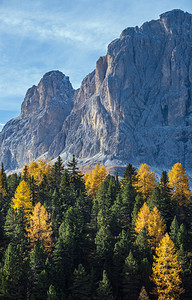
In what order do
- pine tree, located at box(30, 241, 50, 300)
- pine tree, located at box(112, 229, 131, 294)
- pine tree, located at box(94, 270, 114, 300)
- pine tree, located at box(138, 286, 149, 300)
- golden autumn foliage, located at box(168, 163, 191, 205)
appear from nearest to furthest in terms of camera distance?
pine tree, located at box(30, 241, 50, 300) → pine tree, located at box(138, 286, 149, 300) → pine tree, located at box(94, 270, 114, 300) → pine tree, located at box(112, 229, 131, 294) → golden autumn foliage, located at box(168, 163, 191, 205)

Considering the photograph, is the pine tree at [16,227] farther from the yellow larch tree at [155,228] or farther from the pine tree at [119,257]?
the yellow larch tree at [155,228]

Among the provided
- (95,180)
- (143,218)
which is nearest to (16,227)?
(143,218)

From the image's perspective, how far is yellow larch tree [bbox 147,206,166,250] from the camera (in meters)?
54.4

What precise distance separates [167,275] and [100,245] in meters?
12.2

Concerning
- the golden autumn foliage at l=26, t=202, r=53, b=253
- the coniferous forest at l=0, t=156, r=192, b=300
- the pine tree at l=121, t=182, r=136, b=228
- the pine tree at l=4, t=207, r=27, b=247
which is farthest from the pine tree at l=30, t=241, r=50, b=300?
the pine tree at l=121, t=182, r=136, b=228

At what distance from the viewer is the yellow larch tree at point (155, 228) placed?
54.4 m

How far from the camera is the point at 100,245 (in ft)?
172

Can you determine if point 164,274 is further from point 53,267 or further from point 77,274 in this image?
point 53,267

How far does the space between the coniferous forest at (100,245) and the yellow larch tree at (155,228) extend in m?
0.18

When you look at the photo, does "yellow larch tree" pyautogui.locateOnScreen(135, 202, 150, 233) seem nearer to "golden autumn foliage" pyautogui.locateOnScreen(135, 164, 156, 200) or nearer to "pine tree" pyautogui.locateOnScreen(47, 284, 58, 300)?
"golden autumn foliage" pyautogui.locateOnScreen(135, 164, 156, 200)

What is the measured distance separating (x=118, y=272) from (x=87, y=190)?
30592 mm

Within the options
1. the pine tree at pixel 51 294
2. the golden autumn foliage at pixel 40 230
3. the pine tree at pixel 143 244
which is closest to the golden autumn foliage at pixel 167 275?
the pine tree at pixel 143 244

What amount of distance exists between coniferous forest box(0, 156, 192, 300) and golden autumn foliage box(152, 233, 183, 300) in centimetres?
14

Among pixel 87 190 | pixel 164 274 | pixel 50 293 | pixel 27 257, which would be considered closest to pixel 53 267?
pixel 27 257
